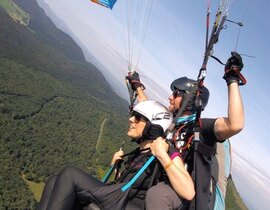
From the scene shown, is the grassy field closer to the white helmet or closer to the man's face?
the man's face

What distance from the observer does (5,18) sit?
161m

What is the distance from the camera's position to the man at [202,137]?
2.86 metres

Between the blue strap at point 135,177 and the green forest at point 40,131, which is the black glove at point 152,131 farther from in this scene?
the green forest at point 40,131

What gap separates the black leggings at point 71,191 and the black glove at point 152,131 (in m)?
0.65

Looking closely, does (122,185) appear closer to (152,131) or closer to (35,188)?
(152,131)

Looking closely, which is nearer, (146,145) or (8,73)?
(146,145)

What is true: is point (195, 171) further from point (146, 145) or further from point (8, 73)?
point (8, 73)

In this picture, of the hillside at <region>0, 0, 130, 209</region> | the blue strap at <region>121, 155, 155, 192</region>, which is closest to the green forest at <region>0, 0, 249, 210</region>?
the hillside at <region>0, 0, 130, 209</region>

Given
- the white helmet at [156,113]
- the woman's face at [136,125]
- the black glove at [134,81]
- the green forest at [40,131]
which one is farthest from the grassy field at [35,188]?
the white helmet at [156,113]

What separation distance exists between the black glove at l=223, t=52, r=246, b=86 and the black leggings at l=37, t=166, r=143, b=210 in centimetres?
141

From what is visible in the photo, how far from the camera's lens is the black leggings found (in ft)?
9.69

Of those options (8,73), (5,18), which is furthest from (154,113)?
(5,18)

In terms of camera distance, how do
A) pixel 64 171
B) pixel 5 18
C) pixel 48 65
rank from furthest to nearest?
pixel 5 18
pixel 48 65
pixel 64 171

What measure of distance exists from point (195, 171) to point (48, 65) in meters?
135
